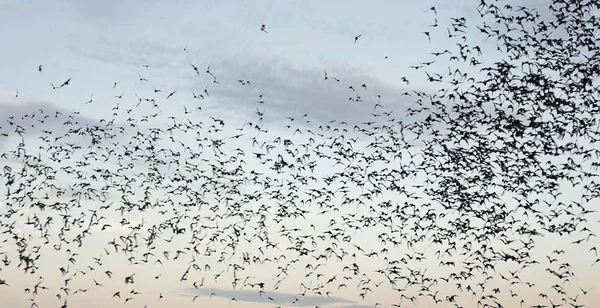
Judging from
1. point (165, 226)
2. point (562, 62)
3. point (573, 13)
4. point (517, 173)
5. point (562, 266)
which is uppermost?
point (573, 13)

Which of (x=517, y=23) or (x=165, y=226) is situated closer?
(x=517, y=23)

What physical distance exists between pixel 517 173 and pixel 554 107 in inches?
163

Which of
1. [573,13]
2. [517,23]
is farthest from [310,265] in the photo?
[573,13]

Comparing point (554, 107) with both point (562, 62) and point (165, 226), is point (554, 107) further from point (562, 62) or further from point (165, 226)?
point (165, 226)

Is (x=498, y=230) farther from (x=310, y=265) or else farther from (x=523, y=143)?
(x=310, y=265)

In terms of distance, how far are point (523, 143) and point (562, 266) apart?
6.99m

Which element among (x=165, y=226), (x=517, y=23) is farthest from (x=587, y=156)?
(x=165, y=226)

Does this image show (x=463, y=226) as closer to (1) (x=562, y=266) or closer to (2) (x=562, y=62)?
(1) (x=562, y=266)

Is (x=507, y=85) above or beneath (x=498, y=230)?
above

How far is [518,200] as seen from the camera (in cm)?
3834

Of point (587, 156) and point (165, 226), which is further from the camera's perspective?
point (165, 226)

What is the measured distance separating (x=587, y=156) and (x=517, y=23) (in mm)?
7952

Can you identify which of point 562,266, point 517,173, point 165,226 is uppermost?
point 517,173

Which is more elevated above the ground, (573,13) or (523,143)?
(573,13)
